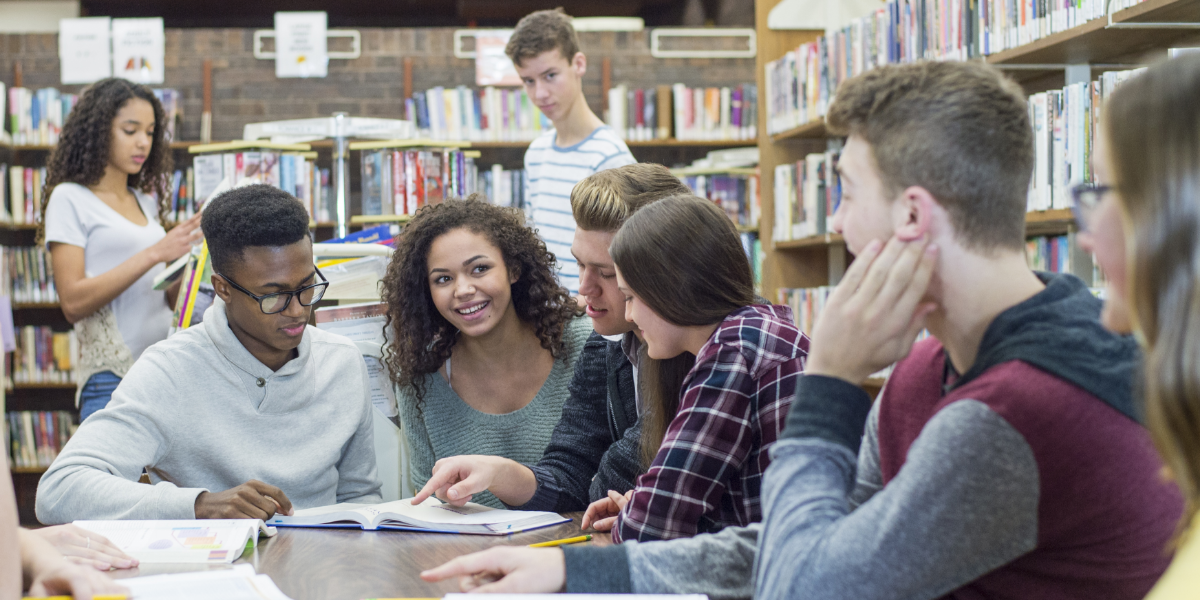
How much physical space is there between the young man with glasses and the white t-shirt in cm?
104

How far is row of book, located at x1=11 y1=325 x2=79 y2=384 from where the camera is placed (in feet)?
15.7

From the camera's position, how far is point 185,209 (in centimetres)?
488

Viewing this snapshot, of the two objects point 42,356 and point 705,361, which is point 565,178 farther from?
point 42,356

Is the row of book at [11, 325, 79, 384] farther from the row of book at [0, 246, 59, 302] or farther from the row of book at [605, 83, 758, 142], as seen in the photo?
the row of book at [605, 83, 758, 142]

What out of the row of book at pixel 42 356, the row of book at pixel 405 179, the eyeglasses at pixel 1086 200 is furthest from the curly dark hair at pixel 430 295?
the row of book at pixel 42 356

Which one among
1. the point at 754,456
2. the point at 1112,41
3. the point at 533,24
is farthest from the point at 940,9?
the point at 754,456

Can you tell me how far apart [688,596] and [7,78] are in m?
5.31

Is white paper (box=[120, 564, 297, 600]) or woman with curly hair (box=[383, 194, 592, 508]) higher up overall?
woman with curly hair (box=[383, 194, 592, 508])

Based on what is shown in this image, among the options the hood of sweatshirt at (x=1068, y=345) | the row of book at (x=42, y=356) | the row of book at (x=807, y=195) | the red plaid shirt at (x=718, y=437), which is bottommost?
the row of book at (x=42, y=356)

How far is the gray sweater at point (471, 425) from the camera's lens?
1.93 meters

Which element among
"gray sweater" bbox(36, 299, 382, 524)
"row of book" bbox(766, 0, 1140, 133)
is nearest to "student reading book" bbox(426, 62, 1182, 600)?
"gray sweater" bbox(36, 299, 382, 524)

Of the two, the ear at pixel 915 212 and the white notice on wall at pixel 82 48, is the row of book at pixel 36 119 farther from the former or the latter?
the ear at pixel 915 212

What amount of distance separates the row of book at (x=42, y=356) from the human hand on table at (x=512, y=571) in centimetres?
452

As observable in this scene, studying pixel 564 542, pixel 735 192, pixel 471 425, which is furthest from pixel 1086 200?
pixel 735 192
